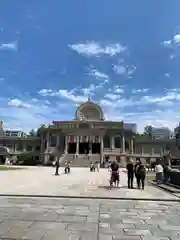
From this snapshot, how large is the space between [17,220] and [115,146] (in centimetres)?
7290

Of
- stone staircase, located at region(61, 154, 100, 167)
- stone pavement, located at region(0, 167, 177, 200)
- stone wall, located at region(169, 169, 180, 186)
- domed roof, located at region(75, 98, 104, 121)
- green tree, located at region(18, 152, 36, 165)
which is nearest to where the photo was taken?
stone pavement, located at region(0, 167, 177, 200)

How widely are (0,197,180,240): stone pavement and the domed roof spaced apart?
7497cm

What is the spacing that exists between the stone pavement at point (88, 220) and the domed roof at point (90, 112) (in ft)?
246

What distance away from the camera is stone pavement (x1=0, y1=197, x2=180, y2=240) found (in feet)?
20.9

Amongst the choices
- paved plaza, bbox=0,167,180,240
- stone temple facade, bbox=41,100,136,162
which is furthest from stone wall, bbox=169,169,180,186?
stone temple facade, bbox=41,100,136,162

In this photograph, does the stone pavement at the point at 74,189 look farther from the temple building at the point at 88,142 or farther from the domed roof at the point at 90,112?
the domed roof at the point at 90,112

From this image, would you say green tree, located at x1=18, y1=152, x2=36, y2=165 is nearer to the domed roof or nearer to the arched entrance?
the arched entrance

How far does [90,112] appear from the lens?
8681 cm

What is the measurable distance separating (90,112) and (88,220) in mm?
79156

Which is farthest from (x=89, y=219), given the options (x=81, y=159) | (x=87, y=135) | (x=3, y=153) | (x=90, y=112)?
(x=3, y=153)

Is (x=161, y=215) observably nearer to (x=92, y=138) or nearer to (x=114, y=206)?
(x=114, y=206)

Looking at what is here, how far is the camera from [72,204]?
1070 centimetres

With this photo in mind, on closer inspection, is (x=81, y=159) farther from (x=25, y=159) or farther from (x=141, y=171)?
(x=141, y=171)

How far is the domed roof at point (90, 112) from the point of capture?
8625cm
